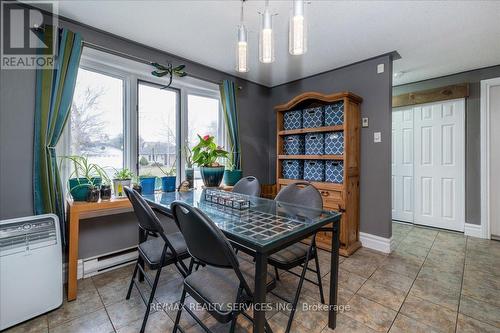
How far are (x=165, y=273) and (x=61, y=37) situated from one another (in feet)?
7.81

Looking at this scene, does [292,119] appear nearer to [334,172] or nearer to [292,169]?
[292,169]

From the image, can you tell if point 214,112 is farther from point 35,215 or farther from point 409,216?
point 409,216

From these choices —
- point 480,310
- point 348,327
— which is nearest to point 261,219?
point 348,327

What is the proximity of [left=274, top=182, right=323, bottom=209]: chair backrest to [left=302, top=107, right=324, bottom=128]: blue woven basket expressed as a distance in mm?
1349

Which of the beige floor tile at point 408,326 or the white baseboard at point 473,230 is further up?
the white baseboard at point 473,230

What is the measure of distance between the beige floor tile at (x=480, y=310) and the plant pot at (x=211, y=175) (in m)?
2.48

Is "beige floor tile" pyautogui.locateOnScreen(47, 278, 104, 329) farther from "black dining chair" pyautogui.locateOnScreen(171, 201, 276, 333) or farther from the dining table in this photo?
"black dining chair" pyautogui.locateOnScreen(171, 201, 276, 333)

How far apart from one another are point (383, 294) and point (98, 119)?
3225mm

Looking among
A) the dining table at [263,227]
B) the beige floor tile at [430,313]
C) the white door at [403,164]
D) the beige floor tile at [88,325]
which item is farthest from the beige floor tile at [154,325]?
the white door at [403,164]

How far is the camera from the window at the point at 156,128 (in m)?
2.68

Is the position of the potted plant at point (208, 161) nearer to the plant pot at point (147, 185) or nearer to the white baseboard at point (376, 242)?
the plant pot at point (147, 185)

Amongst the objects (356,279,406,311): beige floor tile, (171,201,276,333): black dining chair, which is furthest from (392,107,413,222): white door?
(171,201,276,333): black dining chair

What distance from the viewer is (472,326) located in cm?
153

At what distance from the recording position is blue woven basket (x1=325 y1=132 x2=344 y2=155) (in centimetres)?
279
